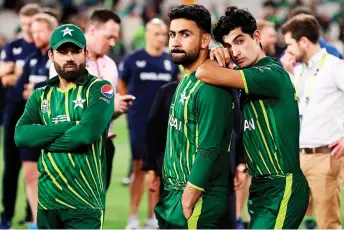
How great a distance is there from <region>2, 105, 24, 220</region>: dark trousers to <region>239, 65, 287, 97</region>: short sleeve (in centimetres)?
469

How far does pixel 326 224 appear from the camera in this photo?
8.12 meters

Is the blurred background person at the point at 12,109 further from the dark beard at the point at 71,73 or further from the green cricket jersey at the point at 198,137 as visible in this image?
the green cricket jersey at the point at 198,137

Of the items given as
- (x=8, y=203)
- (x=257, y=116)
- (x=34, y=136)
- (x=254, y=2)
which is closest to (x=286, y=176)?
(x=257, y=116)

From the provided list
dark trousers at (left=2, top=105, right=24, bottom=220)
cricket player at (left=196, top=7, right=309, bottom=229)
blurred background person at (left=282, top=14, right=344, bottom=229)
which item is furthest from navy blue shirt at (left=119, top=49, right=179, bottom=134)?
cricket player at (left=196, top=7, right=309, bottom=229)

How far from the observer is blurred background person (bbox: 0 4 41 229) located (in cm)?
992

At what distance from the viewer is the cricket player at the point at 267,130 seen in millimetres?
5789

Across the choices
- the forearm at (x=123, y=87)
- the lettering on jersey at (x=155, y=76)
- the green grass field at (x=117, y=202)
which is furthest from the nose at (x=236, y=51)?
the forearm at (x=123, y=87)

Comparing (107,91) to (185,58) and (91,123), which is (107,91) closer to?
(91,123)

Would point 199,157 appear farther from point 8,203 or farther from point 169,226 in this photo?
point 8,203

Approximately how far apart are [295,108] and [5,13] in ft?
80.9

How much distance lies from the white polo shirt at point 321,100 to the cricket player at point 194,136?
2328 millimetres

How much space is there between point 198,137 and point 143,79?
5879 millimetres

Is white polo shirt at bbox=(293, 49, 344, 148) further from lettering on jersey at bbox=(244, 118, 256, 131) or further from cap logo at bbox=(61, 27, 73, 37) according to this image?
cap logo at bbox=(61, 27, 73, 37)

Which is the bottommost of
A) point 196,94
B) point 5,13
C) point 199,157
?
point 199,157
